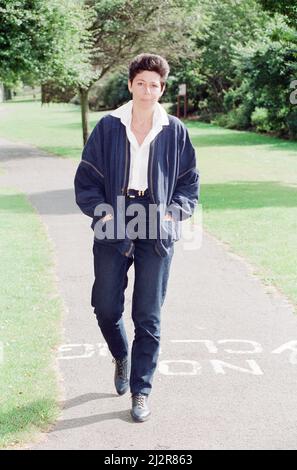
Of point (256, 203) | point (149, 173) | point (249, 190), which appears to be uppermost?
point (149, 173)

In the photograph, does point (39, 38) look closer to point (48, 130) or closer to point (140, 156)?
point (140, 156)

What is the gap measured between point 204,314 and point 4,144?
102 ft

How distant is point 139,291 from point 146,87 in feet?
4.22

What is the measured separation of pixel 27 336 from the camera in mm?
7160

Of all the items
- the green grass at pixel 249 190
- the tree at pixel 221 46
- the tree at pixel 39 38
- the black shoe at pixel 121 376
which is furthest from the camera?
the tree at pixel 221 46

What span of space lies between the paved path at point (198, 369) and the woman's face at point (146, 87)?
78.0 inches

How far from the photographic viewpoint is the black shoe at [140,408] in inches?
202

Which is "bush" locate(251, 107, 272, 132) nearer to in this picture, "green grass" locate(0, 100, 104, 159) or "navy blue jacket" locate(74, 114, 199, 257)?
"green grass" locate(0, 100, 104, 159)

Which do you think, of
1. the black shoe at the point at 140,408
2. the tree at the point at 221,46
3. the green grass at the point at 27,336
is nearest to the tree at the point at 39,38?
the green grass at the point at 27,336

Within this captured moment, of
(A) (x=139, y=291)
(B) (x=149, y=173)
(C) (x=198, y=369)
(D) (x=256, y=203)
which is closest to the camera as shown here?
(B) (x=149, y=173)

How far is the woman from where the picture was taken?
5.14 meters

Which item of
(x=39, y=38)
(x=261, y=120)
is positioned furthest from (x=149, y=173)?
(x=261, y=120)

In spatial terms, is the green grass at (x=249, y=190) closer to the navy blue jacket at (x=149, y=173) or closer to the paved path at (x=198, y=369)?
the paved path at (x=198, y=369)

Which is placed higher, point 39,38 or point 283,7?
point 283,7
